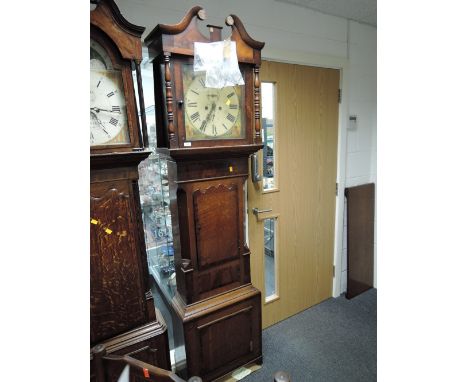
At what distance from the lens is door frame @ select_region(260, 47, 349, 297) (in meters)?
1.91

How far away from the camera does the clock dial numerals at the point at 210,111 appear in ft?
4.41

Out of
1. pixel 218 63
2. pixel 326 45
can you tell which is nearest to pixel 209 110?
pixel 218 63

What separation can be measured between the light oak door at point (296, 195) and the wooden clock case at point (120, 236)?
0.86 meters

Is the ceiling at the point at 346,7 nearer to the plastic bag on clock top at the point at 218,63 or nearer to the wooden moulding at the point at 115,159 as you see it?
the plastic bag on clock top at the point at 218,63

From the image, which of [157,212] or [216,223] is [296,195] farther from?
[157,212]

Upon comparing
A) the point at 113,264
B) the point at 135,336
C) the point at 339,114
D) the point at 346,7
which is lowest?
the point at 135,336

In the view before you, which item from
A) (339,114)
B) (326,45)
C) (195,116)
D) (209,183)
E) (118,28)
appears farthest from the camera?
(339,114)

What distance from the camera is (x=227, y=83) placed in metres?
1.32

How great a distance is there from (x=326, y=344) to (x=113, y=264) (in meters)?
1.57

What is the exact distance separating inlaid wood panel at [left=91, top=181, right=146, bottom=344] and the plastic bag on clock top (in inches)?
23.2

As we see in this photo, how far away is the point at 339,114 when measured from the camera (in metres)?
2.25

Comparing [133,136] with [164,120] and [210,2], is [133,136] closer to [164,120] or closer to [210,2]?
[164,120]
